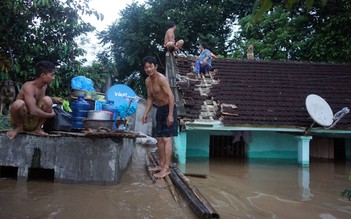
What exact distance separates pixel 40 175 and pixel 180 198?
2423 mm

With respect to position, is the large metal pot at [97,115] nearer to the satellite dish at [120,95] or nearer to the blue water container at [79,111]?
the blue water container at [79,111]

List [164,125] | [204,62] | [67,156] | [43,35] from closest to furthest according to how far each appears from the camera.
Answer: [67,156] < [164,125] < [43,35] < [204,62]

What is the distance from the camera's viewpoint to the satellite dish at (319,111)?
29.5ft

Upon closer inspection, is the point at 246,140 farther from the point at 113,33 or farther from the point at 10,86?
the point at 113,33

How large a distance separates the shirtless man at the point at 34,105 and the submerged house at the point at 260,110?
4762mm

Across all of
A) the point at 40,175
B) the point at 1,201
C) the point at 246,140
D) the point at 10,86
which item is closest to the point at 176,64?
the point at 246,140

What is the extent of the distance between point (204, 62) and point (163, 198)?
803 cm

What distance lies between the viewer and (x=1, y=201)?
357 centimetres

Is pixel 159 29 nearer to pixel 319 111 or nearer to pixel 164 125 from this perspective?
pixel 319 111

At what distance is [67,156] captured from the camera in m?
4.66

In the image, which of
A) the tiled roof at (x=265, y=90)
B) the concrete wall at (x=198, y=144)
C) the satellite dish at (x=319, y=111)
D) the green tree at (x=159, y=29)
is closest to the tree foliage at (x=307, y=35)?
the tiled roof at (x=265, y=90)

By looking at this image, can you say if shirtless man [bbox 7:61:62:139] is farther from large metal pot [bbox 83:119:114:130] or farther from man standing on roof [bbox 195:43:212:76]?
man standing on roof [bbox 195:43:212:76]

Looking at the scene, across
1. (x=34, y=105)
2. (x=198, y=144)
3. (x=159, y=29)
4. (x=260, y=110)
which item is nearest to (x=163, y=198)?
(x=34, y=105)

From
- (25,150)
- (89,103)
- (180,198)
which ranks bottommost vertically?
(180,198)
